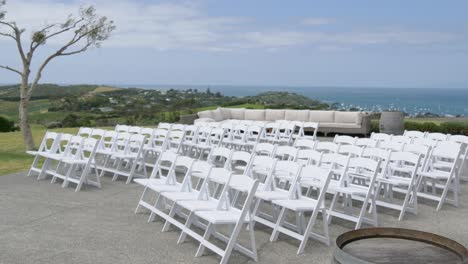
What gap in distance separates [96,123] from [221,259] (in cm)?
2020

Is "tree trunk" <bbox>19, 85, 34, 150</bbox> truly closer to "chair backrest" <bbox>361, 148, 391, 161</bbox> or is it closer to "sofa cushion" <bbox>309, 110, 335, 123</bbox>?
"chair backrest" <bbox>361, 148, 391, 161</bbox>

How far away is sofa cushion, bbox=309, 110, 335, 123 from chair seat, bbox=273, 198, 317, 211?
46.5ft

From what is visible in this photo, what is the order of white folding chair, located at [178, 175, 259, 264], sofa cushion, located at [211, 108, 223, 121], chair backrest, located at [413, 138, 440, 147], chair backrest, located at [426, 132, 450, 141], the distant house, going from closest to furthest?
1. white folding chair, located at [178, 175, 259, 264]
2. chair backrest, located at [413, 138, 440, 147]
3. chair backrest, located at [426, 132, 450, 141]
4. sofa cushion, located at [211, 108, 223, 121]
5. the distant house

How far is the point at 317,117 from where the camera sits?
66.4 feet

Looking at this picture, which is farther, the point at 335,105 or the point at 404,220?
the point at 335,105

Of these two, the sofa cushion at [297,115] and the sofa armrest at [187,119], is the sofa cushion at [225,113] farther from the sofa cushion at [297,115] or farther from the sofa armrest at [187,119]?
the sofa cushion at [297,115]

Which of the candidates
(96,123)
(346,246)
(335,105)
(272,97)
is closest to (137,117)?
(96,123)

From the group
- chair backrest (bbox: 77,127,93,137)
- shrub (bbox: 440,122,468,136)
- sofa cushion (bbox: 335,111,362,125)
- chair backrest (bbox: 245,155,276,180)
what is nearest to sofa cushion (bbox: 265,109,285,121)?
sofa cushion (bbox: 335,111,362,125)

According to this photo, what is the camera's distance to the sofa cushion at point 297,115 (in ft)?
67.1

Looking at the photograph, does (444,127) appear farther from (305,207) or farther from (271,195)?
(305,207)

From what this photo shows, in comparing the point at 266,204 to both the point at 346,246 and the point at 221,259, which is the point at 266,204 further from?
the point at 346,246

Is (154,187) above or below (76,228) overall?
above

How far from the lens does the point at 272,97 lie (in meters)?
26.8

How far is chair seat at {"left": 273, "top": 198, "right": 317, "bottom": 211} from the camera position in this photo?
18.5 feet
